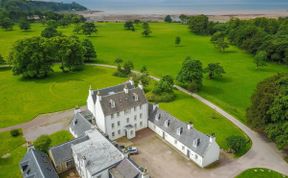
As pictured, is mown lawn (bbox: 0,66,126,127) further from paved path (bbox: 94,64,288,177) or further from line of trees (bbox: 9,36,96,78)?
paved path (bbox: 94,64,288,177)

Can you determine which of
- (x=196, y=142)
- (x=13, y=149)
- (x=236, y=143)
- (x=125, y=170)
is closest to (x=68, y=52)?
(x=13, y=149)

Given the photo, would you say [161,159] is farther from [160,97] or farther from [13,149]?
[13,149]

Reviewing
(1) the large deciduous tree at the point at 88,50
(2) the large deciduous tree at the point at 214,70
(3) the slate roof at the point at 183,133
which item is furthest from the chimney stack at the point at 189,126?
(1) the large deciduous tree at the point at 88,50

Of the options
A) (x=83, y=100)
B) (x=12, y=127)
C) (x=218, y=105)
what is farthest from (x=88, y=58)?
(x=218, y=105)

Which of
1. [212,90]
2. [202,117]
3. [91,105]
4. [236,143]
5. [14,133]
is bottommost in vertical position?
[14,133]

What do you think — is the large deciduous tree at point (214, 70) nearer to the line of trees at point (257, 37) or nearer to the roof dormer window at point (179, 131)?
the line of trees at point (257, 37)

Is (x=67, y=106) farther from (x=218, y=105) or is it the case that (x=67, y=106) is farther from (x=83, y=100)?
(x=218, y=105)

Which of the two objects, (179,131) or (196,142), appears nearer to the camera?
(196,142)
